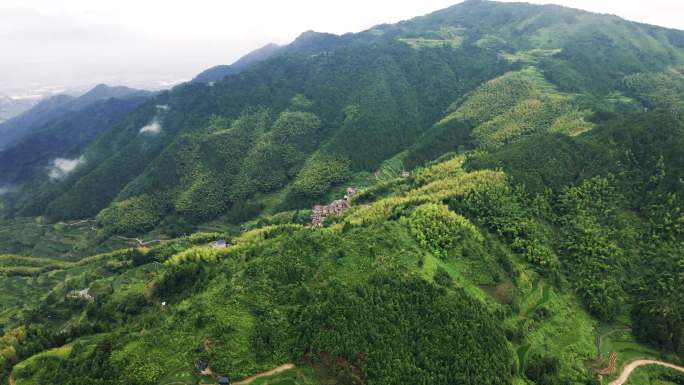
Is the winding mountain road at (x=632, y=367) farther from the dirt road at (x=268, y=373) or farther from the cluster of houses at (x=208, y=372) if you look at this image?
the cluster of houses at (x=208, y=372)

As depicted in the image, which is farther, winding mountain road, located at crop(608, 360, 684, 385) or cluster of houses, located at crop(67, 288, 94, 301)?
cluster of houses, located at crop(67, 288, 94, 301)

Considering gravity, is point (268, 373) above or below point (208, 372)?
below

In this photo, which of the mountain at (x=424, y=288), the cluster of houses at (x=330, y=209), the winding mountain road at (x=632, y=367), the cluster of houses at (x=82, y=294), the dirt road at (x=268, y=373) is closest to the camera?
the dirt road at (x=268, y=373)

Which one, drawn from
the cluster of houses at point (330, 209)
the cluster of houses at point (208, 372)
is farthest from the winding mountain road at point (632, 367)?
the cluster of houses at point (330, 209)

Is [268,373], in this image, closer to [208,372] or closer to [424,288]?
[208,372]

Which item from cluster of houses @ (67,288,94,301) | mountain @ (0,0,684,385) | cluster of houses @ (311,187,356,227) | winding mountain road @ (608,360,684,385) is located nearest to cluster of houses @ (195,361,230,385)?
mountain @ (0,0,684,385)

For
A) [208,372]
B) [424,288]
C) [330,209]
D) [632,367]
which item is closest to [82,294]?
[208,372]

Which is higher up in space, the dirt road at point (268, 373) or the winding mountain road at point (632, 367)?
the dirt road at point (268, 373)

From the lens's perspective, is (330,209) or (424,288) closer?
(424,288)

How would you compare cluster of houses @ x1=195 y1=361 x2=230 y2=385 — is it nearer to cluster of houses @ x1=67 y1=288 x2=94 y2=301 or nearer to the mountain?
the mountain

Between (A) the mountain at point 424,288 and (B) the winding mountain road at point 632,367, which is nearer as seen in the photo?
(A) the mountain at point 424,288
